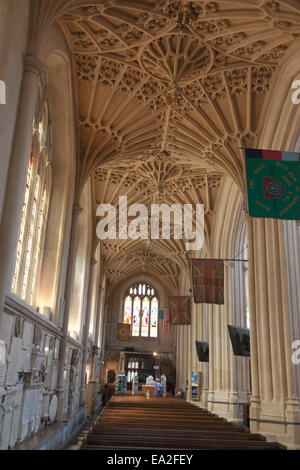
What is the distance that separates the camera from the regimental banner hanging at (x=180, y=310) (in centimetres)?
1866

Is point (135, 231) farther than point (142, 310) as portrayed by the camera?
No

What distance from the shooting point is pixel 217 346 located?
1599cm

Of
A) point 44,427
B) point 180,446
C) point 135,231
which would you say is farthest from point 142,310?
point 180,446

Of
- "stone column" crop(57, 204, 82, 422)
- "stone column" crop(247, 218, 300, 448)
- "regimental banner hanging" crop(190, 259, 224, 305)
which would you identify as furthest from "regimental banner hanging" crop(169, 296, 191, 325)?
"stone column" crop(57, 204, 82, 422)

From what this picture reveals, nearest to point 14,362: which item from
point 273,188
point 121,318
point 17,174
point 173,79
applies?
point 17,174

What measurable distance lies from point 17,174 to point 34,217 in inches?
146

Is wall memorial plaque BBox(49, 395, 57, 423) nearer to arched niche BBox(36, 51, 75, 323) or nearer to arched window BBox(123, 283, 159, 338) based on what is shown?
arched niche BBox(36, 51, 75, 323)

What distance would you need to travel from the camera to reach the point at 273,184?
684 cm

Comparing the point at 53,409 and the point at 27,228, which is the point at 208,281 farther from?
the point at 27,228

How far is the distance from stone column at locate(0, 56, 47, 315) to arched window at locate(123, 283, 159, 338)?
25134mm

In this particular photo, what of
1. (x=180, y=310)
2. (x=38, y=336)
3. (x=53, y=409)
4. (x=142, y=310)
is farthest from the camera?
(x=142, y=310)

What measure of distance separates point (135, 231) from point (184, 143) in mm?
8927

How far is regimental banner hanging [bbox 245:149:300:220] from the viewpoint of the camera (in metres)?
6.67

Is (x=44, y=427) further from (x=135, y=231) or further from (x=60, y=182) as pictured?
(x=135, y=231)
